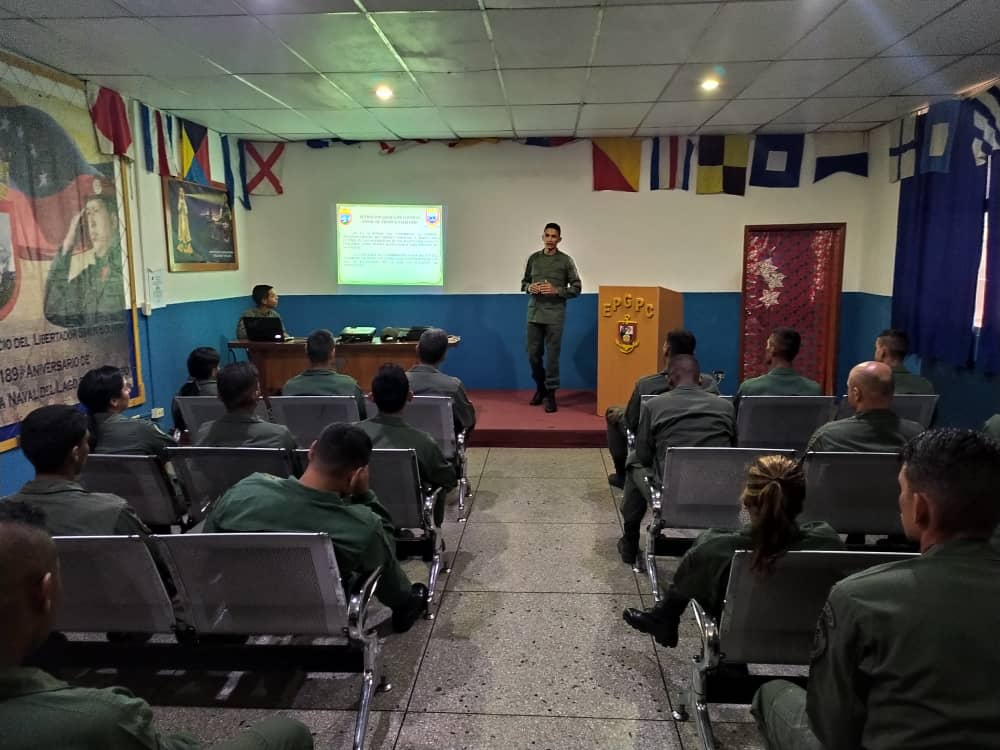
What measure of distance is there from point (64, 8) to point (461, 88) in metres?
2.51

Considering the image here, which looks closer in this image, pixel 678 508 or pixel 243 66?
pixel 678 508

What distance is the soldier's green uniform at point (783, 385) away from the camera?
144 inches

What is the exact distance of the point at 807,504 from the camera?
270 centimetres

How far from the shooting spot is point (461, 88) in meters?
4.93

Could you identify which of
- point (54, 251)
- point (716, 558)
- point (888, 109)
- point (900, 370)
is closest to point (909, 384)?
point (900, 370)

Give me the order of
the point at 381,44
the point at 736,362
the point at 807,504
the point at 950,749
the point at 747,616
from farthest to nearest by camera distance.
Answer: the point at 736,362, the point at 381,44, the point at 807,504, the point at 747,616, the point at 950,749

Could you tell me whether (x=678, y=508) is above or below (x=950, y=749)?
below

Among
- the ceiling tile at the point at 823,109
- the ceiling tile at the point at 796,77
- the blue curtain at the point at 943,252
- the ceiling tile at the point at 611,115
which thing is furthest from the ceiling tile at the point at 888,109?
the ceiling tile at the point at 611,115

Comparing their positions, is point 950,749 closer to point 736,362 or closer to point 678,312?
point 678,312

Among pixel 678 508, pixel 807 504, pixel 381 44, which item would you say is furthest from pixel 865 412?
pixel 381 44

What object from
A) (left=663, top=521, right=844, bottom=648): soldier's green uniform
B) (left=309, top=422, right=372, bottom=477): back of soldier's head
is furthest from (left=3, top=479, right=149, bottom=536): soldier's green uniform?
(left=663, top=521, right=844, bottom=648): soldier's green uniform

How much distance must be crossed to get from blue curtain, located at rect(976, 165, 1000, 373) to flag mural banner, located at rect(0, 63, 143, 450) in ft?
20.5

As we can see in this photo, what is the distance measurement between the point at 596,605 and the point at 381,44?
10.8 ft

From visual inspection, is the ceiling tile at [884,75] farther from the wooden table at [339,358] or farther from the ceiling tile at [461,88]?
the wooden table at [339,358]
